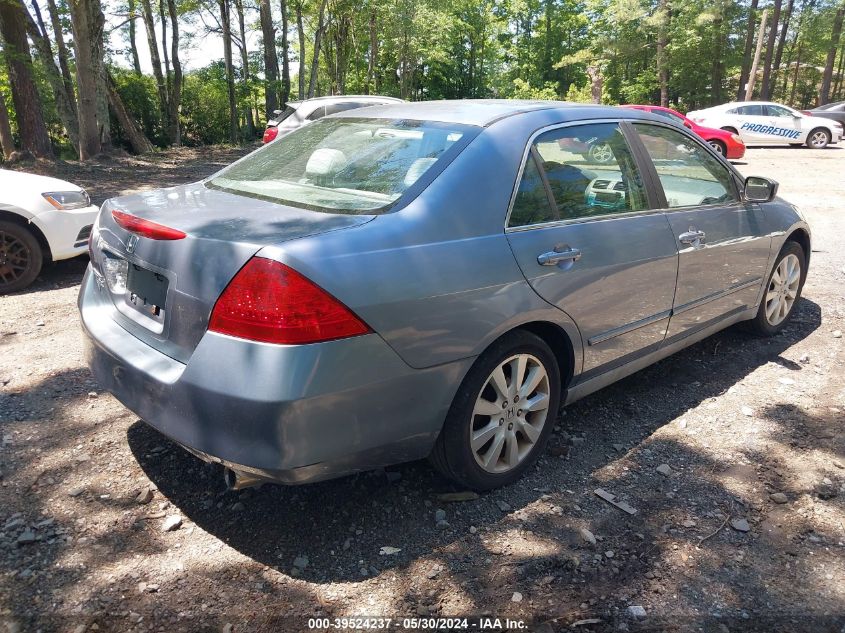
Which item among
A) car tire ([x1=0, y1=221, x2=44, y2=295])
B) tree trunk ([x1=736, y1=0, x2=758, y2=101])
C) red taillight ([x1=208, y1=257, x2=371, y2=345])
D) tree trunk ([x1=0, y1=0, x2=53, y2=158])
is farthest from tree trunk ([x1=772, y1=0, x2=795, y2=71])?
red taillight ([x1=208, y1=257, x2=371, y2=345])

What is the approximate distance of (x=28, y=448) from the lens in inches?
127

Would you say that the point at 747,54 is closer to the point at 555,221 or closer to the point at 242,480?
the point at 555,221

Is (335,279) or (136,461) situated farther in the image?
(136,461)

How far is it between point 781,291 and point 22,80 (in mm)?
13916

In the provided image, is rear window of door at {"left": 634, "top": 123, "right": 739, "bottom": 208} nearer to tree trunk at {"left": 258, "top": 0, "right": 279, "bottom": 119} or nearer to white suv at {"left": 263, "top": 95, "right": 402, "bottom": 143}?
white suv at {"left": 263, "top": 95, "right": 402, "bottom": 143}

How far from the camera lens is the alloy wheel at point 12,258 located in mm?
5566

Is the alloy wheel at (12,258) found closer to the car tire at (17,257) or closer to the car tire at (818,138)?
the car tire at (17,257)

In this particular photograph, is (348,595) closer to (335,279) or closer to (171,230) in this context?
(335,279)

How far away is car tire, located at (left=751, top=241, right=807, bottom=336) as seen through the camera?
16.0 feet

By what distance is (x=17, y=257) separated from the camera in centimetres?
564

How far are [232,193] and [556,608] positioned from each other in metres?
2.21

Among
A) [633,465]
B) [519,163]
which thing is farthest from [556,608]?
[519,163]

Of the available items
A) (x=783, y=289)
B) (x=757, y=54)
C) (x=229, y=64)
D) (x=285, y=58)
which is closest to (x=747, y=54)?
(x=757, y=54)

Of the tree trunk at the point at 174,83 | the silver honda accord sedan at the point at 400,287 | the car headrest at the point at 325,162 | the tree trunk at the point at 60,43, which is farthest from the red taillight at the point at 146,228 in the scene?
the tree trunk at the point at 174,83
